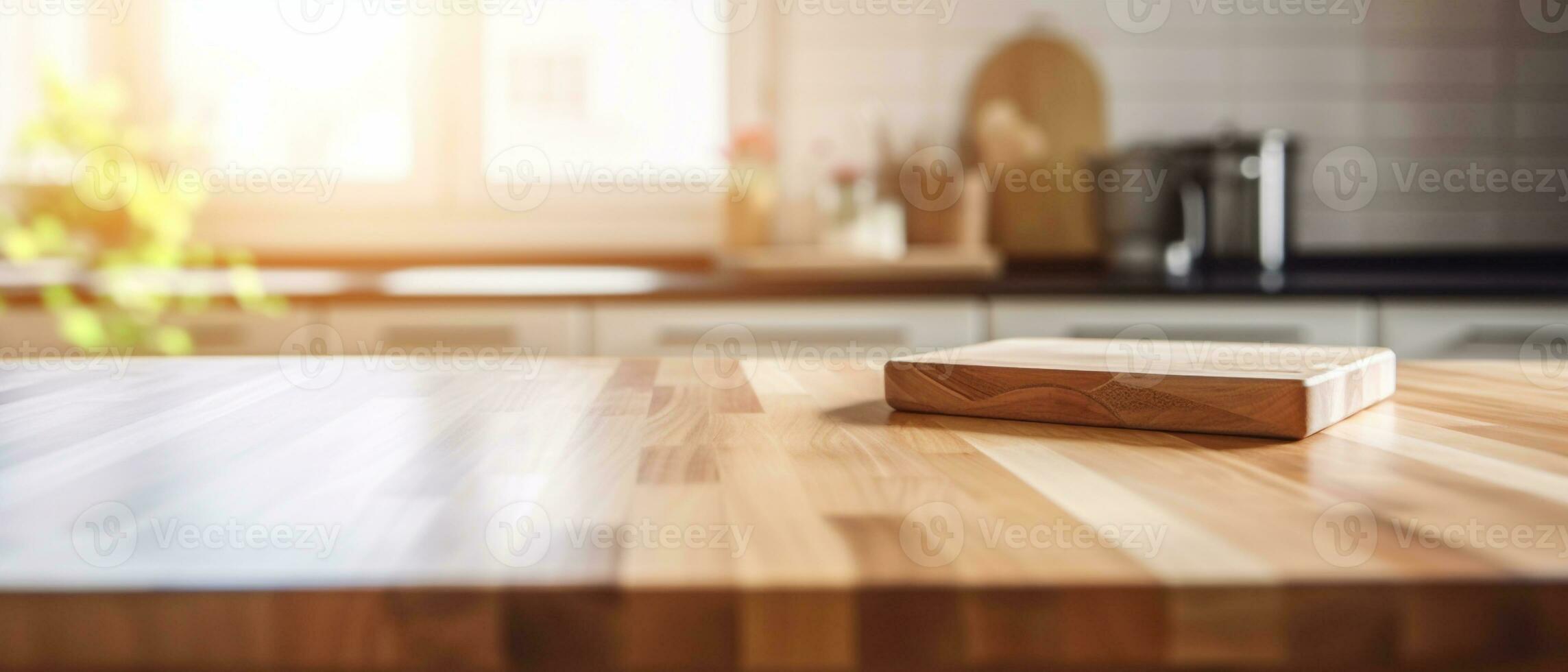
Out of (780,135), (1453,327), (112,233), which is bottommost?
(1453,327)

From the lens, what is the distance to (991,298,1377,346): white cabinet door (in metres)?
1.77

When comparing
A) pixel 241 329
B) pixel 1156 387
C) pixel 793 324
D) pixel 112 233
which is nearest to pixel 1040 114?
pixel 793 324

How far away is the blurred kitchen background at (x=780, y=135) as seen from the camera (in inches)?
94.9

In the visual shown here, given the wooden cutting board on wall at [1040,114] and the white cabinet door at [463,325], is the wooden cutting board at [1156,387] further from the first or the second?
the wooden cutting board on wall at [1040,114]

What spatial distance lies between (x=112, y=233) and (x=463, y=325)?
1.29 m

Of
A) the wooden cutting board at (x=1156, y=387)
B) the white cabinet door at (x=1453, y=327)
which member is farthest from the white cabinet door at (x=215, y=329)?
the white cabinet door at (x=1453, y=327)

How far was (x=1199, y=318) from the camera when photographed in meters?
1.80

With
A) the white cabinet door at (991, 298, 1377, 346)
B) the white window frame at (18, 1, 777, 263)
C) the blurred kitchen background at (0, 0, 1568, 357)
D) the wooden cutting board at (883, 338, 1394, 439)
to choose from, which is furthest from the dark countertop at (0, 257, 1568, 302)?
the wooden cutting board at (883, 338, 1394, 439)

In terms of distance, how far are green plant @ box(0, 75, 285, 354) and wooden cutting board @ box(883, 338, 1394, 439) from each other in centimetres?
158

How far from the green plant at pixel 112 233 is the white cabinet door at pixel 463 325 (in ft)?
0.64

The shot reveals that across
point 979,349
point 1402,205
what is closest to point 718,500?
point 979,349

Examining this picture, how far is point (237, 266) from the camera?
2508 millimetres

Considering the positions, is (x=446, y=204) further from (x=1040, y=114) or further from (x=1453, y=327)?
(x=1453, y=327)

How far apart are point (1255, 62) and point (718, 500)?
8.20ft
